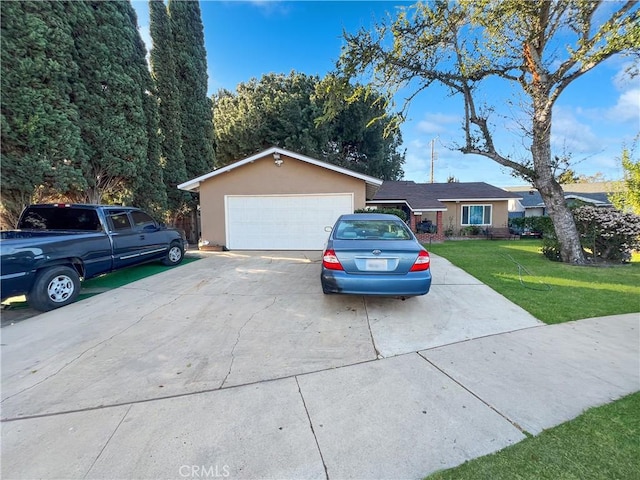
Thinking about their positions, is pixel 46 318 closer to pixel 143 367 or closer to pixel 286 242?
pixel 143 367

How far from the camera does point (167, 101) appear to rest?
48.0ft

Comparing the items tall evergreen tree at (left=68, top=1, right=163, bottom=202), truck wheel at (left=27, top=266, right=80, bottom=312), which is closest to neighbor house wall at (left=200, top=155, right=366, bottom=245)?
tall evergreen tree at (left=68, top=1, right=163, bottom=202)

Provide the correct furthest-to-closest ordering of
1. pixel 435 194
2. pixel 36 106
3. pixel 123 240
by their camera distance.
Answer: pixel 435 194, pixel 36 106, pixel 123 240

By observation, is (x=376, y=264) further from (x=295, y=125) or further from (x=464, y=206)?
(x=295, y=125)

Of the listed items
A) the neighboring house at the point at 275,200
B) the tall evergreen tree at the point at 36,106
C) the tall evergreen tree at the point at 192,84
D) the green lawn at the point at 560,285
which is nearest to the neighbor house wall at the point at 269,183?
the neighboring house at the point at 275,200

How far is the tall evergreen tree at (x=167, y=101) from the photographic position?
14.3 meters

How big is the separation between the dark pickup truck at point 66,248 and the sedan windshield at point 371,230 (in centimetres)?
491

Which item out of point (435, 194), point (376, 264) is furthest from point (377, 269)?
point (435, 194)

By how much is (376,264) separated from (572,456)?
9.02 ft

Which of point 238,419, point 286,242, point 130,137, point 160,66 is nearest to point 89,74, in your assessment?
point 130,137

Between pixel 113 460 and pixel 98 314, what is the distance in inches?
142

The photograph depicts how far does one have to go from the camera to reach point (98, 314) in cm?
483

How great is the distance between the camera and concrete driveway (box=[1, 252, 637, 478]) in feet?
6.71

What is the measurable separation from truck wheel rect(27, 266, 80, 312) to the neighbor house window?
69.5 ft
